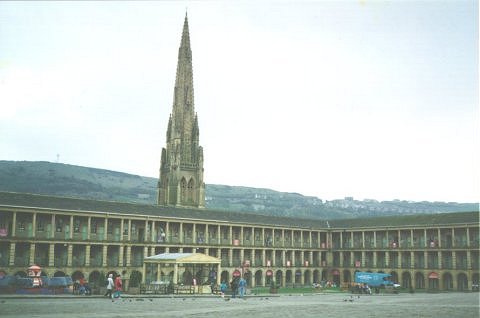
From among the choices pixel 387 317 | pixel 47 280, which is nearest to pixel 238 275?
pixel 47 280

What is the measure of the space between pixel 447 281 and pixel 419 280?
15.9 feet

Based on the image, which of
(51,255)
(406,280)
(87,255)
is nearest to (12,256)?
(51,255)

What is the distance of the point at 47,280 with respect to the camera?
4688 centimetres

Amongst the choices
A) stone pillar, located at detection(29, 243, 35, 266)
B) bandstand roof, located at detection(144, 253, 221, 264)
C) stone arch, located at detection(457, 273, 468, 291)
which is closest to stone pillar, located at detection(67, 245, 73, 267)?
stone pillar, located at detection(29, 243, 35, 266)

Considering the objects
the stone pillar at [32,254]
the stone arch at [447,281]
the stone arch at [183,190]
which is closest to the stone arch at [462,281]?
the stone arch at [447,281]

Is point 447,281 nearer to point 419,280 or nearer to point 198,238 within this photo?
point 419,280

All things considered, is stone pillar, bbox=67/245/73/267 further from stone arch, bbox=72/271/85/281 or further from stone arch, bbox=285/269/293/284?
stone arch, bbox=285/269/293/284

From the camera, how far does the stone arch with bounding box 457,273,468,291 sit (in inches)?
3193

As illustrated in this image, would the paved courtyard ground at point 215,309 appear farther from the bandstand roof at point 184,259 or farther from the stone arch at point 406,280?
the stone arch at point 406,280

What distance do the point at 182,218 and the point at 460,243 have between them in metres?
39.5

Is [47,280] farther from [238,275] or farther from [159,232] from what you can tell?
[238,275]

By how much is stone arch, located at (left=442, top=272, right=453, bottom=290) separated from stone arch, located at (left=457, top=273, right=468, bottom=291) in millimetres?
1495

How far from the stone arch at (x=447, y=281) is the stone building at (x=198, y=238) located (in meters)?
0.18

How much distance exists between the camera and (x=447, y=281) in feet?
276
